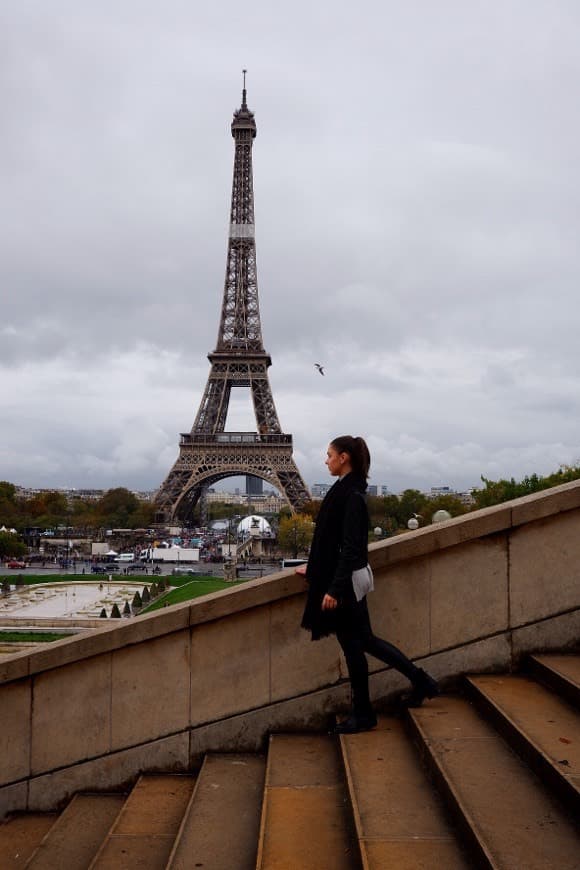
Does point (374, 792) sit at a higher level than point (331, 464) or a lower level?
lower

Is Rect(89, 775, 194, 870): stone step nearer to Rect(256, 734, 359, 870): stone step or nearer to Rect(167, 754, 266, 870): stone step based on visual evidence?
Rect(167, 754, 266, 870): stone step

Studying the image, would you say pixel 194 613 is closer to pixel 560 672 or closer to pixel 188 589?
pixel 560 672

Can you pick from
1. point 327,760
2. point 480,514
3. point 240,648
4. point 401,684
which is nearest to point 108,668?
point 240,648

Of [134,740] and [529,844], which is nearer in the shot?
[529,844]

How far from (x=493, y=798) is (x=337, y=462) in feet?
7.35

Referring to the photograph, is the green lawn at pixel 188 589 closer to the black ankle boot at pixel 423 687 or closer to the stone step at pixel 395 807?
the black ankle boot at pixel 423 687

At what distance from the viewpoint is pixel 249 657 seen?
5715 millimetres

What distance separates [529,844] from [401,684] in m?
2.22

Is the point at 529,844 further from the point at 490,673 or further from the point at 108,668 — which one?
the point at 108,668

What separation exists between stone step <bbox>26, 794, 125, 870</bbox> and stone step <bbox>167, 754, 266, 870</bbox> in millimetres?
667

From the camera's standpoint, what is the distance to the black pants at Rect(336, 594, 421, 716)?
5023mm

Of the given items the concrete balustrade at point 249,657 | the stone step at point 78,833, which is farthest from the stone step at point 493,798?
the stone step at point 78,833

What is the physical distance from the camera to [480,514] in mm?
5945

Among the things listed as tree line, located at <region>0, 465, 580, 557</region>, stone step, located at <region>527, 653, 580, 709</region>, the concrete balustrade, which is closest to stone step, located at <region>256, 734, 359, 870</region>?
the concrete balustrade
